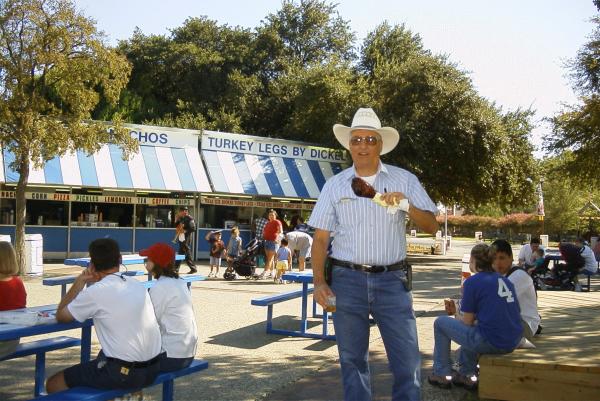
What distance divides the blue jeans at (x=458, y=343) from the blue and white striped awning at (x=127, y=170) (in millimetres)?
15290

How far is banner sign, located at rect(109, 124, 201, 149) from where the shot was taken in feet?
71.8

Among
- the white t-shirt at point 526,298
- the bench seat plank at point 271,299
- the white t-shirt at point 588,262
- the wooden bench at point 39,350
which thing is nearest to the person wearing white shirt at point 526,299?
the white t-shirt at point 526,298

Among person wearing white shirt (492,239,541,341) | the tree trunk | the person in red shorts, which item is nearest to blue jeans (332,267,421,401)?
person wearing white shirt (492,239,541,341)

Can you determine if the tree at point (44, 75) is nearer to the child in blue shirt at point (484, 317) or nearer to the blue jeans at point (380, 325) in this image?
the child in blue shirt at point (484, 317)

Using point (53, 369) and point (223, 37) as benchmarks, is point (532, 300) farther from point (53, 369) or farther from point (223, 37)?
point (223, 37)

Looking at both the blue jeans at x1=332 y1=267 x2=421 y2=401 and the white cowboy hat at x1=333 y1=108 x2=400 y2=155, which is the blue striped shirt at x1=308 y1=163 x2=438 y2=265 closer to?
the blue jeans at x1=332 y1=267 x2=421 y2=401

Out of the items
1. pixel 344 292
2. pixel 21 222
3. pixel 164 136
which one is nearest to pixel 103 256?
pixel 344 292

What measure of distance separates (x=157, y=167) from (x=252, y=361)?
50.2 feet

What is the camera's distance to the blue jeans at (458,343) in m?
5.59

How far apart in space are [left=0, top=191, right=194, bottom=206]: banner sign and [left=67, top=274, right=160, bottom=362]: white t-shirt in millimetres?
17078

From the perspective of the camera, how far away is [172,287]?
527 centimetres

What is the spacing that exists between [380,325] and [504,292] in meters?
1.91

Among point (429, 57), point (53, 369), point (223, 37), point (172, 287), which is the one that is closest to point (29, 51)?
point (53, 369)

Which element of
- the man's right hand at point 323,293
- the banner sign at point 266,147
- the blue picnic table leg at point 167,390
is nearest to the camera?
the man's right hand at point 323,293
